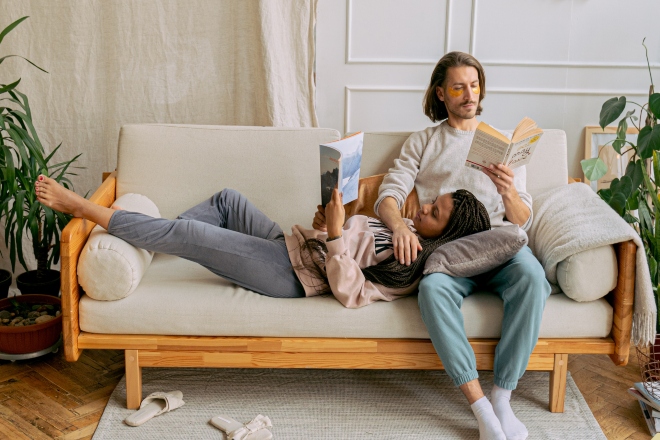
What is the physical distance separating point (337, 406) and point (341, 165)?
2.56ft

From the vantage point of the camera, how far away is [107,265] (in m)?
2.04

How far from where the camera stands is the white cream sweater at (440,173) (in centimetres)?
239

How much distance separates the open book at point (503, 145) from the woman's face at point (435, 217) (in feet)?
0.48

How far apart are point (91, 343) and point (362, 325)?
81 cm

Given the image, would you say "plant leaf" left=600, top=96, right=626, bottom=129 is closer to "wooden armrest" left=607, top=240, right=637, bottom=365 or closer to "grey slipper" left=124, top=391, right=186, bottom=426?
"wooden armrest" left=607, top=240, right=637, bottom=365

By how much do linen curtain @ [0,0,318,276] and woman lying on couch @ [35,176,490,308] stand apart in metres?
0.93

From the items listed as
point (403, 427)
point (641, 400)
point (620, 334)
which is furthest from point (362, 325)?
point (641, 400)

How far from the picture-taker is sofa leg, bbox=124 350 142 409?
2.14 metres

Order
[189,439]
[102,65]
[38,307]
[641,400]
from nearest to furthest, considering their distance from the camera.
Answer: [189,439]
[641,400]
[38,307]
[102,65]

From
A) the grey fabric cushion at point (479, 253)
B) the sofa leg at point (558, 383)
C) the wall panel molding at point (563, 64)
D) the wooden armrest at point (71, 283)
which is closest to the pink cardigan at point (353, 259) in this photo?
the grey fabric cushion at point (479, 253)

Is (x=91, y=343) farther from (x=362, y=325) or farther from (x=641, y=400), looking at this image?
(x=641, y=400)

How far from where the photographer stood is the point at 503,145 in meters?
2.06

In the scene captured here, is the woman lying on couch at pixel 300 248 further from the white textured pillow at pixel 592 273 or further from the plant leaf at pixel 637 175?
the plant leaf at pixel 637 175

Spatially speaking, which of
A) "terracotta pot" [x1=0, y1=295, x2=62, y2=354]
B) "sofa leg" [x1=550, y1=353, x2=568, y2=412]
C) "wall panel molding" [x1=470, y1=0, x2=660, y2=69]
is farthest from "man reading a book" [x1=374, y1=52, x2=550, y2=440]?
"terracotta pot" [x1=0, y1=295, x2=62, y2=354]
